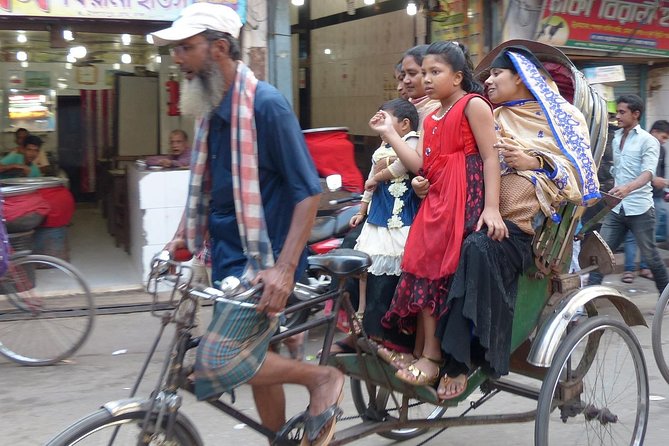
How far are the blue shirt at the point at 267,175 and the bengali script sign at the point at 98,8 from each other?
14.0 ft

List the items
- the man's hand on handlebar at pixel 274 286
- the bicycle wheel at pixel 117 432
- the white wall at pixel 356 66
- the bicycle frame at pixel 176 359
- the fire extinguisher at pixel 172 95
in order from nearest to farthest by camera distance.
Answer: the bicycle wheel at pixel 117 432 → the bicycle frame at pixel 176 359 → the man's hand on handlebar at pixel 274 286 → the white wall at pixel 356 66 → the fire extinguisher at pixel 172 95

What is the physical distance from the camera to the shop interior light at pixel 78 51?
34.4ft

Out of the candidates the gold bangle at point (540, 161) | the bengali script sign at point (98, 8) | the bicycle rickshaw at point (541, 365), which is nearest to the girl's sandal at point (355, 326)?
the bicycle rickshaw at point (541, 365)

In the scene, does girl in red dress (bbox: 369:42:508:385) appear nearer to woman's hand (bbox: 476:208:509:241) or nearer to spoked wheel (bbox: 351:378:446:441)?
woman's hand (bbox: 476:208:509:241)

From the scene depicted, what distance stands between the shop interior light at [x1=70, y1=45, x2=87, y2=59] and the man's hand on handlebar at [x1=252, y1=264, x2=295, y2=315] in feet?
27.5

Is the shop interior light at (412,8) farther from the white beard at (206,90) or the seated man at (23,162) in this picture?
the white beard at (206,90)

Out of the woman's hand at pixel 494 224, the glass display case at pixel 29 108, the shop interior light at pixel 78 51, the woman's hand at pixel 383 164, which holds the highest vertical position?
the shop interior light at pixel 78 51

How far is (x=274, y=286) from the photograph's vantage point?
280 cm

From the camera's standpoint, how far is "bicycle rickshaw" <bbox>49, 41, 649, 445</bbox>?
281cm

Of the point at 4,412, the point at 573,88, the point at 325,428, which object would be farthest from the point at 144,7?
the point at 325,428

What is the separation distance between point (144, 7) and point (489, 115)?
4.46m

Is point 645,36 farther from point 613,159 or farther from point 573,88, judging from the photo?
point 573,88

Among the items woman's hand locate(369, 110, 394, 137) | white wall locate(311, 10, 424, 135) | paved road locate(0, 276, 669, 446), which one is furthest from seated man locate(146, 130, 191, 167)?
woman's hand locate(369, 110, 394, 137)

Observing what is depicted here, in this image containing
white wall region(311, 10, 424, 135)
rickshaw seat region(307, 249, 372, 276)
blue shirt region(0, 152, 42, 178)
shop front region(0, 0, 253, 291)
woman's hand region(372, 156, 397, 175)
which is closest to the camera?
rickshaw seat region(307, 249, 372, 276)
